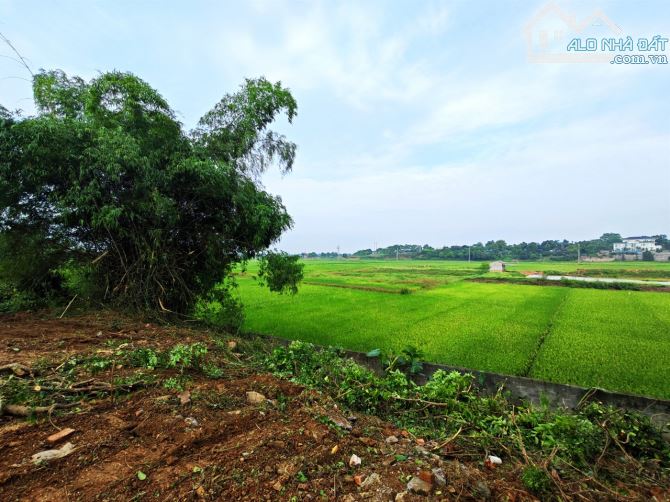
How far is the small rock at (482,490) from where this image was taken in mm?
1983

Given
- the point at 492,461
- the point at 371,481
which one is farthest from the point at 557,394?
the point at 371,481

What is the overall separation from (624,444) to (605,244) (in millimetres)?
107113

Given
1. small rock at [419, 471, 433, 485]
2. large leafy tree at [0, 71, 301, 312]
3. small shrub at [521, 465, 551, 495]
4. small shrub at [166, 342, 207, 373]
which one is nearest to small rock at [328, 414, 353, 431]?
small rock at [419, 471, 433, 485]

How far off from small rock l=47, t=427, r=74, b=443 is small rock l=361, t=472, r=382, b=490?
2033 millimetres

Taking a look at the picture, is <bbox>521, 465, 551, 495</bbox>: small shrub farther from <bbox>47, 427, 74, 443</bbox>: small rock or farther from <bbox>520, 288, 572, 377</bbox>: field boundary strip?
<bbox>520, 288, 572, 377</bbox>: field boundary strip

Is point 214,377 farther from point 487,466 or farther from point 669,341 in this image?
point 669,341

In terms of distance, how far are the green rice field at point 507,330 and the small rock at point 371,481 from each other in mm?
5247

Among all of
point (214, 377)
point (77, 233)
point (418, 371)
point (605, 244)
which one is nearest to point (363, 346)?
point (418, 371)

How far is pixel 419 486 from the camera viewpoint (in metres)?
1.95

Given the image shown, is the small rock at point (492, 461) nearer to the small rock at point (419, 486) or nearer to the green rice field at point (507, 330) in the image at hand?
the small rock at point (419, 486)

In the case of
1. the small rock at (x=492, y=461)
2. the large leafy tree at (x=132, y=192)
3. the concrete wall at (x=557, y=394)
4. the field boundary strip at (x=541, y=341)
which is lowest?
the field boundary strip at (x=541, y=341)

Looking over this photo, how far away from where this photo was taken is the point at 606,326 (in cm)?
1055

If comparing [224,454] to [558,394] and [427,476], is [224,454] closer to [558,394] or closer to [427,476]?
[427,476]

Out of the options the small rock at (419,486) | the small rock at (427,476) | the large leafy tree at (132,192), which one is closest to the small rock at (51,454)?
the small rock at (419,486)
